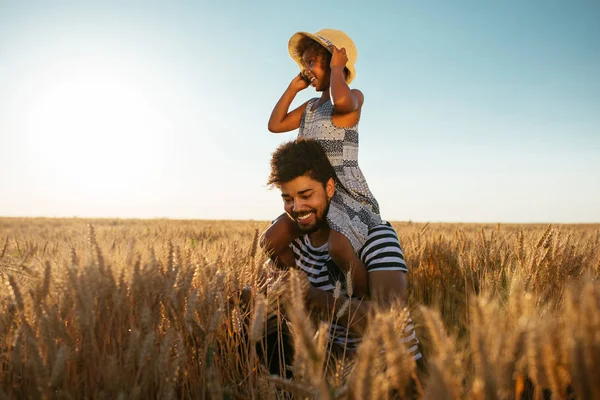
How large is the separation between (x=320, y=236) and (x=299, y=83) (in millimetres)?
1330

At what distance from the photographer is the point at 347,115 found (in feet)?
9.29

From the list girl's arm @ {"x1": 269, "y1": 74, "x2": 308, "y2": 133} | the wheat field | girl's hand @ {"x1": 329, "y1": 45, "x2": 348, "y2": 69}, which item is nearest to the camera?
the wheat field

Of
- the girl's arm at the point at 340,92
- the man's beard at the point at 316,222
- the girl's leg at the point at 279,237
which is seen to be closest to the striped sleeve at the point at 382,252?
the man's beard at the point at 316,222

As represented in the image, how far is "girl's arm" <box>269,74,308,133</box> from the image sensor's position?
3410 mm

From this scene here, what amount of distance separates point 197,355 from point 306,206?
1180 millimetres

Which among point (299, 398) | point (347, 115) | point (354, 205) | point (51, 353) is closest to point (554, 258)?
point (354, 205)

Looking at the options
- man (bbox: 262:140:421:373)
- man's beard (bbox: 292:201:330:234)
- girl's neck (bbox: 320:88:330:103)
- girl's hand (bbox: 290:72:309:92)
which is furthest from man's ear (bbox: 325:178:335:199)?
girl's hand (bbox: 290:72:309:92)

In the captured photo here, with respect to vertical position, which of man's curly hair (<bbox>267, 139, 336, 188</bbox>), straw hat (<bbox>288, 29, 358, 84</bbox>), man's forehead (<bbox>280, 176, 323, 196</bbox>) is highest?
straw hat (<bbox>288, 29, 358, 84</bbox>)

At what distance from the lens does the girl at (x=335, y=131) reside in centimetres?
239

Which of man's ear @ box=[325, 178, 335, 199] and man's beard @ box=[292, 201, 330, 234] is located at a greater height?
man's ear @ box=[325, 178, 335, 199]

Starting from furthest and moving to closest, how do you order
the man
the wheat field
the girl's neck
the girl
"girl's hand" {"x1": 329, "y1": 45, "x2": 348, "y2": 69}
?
the girl's neck → "girl's hand" {"x1": 329, "y1": 45, "x2": 348, "y2": 69} → the girl → the man → the wheat field

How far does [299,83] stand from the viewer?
3.43 metres

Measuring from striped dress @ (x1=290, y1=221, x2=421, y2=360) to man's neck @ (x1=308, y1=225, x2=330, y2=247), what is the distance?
0.11 feet

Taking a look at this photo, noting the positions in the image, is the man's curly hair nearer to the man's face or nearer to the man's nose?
the man's face
